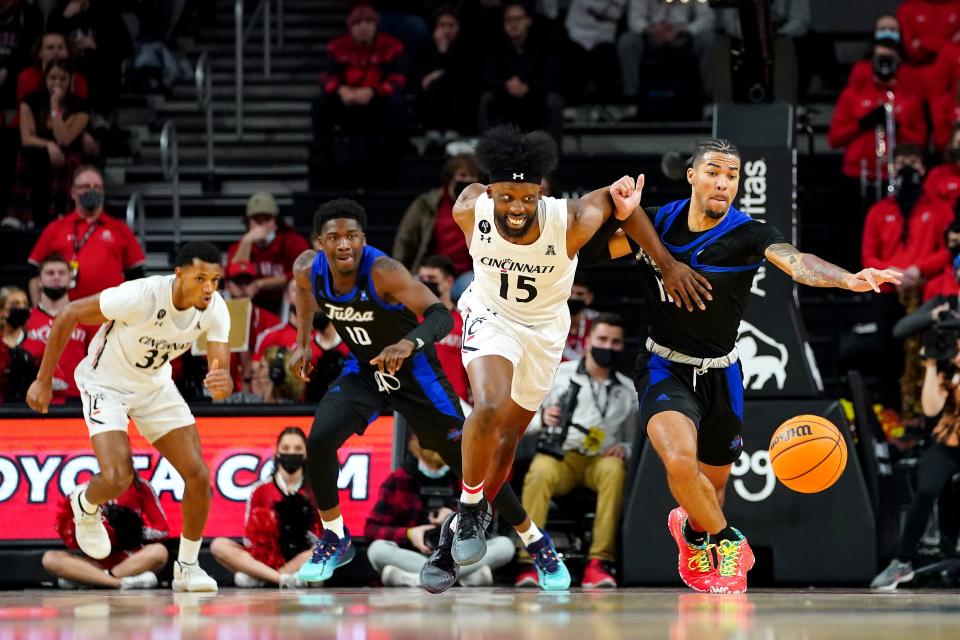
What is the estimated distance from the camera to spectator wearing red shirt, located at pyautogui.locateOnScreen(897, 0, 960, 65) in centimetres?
1332

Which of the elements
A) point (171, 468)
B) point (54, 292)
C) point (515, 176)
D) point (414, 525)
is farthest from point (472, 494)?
point (54, 292)

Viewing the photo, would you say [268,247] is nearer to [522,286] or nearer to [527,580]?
[527,580]

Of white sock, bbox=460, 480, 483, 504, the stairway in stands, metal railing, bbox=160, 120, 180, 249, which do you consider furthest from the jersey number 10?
the stairway in stands

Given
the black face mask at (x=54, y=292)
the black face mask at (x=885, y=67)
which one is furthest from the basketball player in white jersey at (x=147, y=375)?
the black face mask at (x=885, y=67)

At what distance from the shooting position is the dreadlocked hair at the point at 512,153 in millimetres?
6867

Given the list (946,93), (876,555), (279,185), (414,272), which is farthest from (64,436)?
(946,93)

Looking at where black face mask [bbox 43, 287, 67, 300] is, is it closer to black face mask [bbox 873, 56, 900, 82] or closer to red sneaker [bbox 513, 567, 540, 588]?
Answer: red sneaker [bbox 513, 567, 540, 588]

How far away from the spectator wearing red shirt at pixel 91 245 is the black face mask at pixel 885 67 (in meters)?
6.27

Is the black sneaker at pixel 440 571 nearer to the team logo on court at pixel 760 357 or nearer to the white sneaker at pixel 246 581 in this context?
the team logo on court at pixel 760 357

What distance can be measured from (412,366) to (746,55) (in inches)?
115

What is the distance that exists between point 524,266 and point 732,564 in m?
1.72

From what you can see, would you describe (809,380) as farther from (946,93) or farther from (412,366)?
(946,93)

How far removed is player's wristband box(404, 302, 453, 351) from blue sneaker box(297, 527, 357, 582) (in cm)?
121

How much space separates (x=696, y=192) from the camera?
23.9 feet
